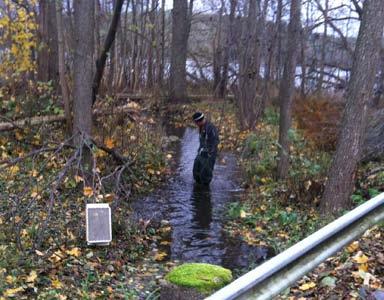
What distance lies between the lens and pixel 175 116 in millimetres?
23312

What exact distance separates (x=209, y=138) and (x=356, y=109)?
405cm

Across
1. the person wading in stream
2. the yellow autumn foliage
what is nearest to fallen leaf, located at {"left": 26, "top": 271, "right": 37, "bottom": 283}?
the person wading in stream

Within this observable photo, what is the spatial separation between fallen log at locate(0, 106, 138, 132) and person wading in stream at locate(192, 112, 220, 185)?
173cm

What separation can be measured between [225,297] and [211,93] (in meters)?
26.2

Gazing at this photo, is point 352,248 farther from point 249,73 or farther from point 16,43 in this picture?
point 249,73

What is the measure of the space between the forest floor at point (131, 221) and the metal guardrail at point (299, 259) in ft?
2.67

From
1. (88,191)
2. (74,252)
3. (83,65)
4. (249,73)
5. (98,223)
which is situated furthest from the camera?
(249,73)

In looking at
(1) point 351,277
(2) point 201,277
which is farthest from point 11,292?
(1) point 351,277

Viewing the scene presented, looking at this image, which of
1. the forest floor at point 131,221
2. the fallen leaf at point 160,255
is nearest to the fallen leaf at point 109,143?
the forest floor at point 131,221

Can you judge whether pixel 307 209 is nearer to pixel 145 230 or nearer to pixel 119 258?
pixel 145 230

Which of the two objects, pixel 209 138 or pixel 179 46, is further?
pixel 179 46

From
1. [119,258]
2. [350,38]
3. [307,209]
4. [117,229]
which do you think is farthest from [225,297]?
[350,38]

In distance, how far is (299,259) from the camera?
2.90 meters

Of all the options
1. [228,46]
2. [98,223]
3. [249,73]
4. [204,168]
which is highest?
[228,46]
